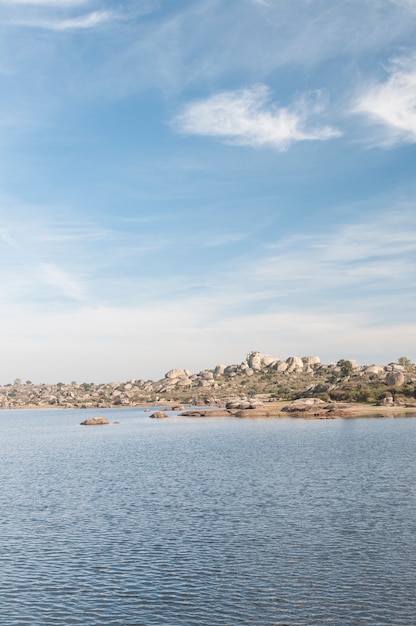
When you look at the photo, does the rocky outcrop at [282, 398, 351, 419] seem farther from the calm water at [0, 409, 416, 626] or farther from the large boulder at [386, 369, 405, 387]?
the calm water at [0, 409, 416, 626]

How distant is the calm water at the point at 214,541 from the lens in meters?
30.1

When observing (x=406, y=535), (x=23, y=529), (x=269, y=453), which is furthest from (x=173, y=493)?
(x=269, y=453)

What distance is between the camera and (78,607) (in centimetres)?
→ 3080

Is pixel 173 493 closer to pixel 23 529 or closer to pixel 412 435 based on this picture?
pixel 23 529

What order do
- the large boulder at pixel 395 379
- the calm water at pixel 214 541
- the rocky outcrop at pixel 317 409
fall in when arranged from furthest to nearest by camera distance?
the large boulder at pixel 395 379, the rocky outcrop at pixel 317 409, the calm water at pixel 214 541

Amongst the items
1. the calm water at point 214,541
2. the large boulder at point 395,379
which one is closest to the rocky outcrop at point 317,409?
the large boulder at point 395,379

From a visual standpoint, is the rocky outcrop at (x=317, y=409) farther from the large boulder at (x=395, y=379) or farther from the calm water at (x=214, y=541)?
the calm water at (x=214, y=541)

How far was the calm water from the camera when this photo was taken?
98.7 ft

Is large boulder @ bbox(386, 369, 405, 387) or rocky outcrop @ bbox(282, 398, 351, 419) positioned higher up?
large boulder @ bbox(386, 369, 405, 387)

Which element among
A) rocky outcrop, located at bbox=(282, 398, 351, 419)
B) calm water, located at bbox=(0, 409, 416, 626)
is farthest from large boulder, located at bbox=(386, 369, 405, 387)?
calm water, located at bbox=(0, 409, 416, 626)

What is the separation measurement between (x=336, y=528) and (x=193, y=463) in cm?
4175

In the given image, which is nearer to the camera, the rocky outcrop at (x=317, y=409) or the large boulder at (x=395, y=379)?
the rocky outcrop at (x=317, y=409)

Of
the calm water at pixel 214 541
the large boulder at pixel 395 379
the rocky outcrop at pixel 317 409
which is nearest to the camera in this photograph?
the calm water at pixel 214 541

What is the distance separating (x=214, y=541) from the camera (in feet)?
137
